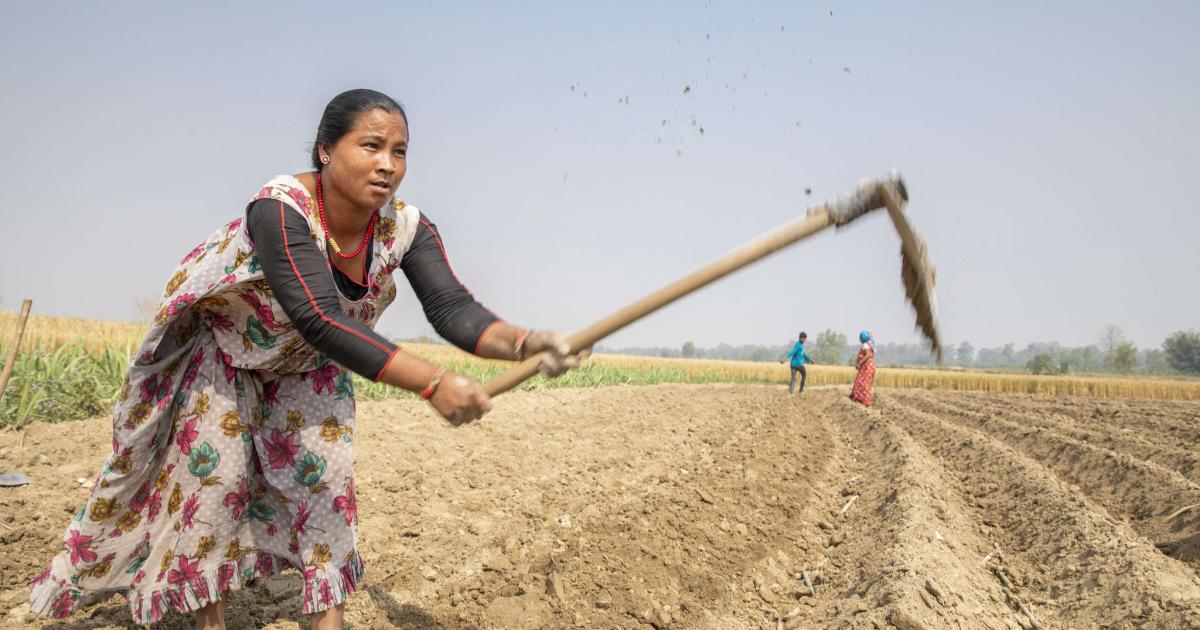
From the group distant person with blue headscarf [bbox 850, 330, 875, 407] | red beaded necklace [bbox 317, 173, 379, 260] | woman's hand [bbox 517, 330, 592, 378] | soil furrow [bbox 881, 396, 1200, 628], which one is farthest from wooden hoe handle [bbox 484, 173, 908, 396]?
distant person with blue headscarf [bbox 850, 330, 875, 407]

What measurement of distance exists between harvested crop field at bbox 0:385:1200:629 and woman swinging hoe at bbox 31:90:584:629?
0.59m

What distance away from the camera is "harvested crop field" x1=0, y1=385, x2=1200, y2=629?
8.79ft

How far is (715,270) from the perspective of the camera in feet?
5.66

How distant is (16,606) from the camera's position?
7.68 feet

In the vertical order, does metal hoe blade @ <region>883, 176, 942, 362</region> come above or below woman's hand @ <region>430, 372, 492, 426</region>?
above

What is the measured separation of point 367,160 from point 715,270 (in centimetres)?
88

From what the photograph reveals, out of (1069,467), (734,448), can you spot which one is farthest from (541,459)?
(1069,467)

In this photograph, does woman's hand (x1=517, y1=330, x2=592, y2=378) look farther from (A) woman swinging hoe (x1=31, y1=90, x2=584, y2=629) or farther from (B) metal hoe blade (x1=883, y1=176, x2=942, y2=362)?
(B) metal hoe blade (x1=883, y1=176, x2=942, y2=362)

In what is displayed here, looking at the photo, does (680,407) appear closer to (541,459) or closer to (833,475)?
(833,475)

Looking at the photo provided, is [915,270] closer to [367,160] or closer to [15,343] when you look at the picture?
[367,160]

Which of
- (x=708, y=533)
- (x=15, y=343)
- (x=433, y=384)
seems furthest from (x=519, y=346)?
(x=15, y=343)

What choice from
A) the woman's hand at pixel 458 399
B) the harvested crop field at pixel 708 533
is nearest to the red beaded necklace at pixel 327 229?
the woman's hand at pixel 458 399

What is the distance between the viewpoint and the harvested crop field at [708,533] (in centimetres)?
268

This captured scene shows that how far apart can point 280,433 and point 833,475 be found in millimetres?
4858
